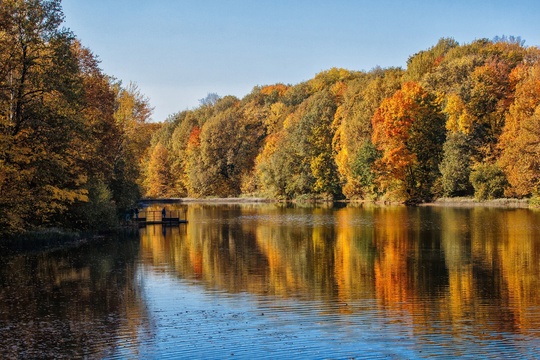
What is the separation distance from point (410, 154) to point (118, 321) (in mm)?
62662

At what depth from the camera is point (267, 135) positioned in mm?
114000

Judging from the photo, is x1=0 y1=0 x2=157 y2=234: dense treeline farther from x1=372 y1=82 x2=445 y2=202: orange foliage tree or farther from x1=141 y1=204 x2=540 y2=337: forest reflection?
x1=372 y1=82 x2=445 y2=202: orange foliage tree

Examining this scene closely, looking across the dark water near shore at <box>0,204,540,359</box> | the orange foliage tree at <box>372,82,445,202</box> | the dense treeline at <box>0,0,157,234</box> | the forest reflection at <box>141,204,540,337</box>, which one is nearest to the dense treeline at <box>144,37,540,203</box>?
the orange foliage tree at <box>372,82,445,202</box>

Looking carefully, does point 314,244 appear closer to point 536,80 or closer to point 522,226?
point 522,226

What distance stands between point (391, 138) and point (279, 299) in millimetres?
58903

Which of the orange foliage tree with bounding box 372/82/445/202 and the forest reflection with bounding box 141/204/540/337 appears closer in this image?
the forest reflection with bounding box 141/204/540/337

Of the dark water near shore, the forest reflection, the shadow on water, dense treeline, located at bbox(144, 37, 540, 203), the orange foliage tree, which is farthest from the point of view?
the orange foliage tree

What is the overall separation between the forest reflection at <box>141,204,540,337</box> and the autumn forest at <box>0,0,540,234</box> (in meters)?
6.21

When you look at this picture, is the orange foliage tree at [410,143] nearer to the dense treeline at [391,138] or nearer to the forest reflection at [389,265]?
the dense treeline at [391,138]

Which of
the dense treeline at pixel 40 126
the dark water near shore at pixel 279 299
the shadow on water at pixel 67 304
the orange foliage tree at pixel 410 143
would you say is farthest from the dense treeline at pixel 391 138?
the shadow on water at pixel 67 304

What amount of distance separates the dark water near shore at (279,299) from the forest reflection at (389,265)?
67 mm

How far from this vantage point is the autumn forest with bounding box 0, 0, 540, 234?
2945cm

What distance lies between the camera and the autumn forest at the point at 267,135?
29.5 metres

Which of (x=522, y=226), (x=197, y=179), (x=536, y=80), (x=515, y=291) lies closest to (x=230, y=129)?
(x=197, y=179)
